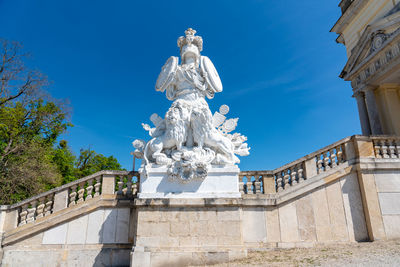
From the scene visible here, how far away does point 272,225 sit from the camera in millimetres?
7539

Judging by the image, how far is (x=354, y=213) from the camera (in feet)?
25.8

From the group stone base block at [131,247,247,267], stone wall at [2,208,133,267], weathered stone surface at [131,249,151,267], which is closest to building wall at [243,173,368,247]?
stone base block at [131,247,247,267]

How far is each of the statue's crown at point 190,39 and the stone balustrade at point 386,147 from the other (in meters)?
5.96

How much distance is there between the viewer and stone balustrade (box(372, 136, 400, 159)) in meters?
8.56

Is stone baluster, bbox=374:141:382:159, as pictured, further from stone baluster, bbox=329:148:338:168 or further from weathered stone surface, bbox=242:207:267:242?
weathered stone surface, bbox=242:207:267:242

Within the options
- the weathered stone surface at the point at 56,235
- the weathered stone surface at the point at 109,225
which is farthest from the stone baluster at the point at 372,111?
the weathered stone surface at the point at 56,235

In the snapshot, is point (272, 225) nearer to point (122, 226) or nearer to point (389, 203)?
point (389, 203)

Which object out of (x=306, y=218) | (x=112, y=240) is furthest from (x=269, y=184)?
(x=112, y=240)

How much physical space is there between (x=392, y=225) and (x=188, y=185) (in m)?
5.58

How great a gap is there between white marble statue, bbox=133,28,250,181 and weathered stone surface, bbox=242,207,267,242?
140 cm

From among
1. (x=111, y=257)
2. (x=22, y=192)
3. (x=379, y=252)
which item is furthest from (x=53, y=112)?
(x=379, y=252)

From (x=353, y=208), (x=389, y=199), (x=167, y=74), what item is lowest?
(x=353, y=208)

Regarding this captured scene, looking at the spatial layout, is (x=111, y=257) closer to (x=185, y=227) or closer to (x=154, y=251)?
(x=154, y=251)

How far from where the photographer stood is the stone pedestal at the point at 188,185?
6.98 metres
